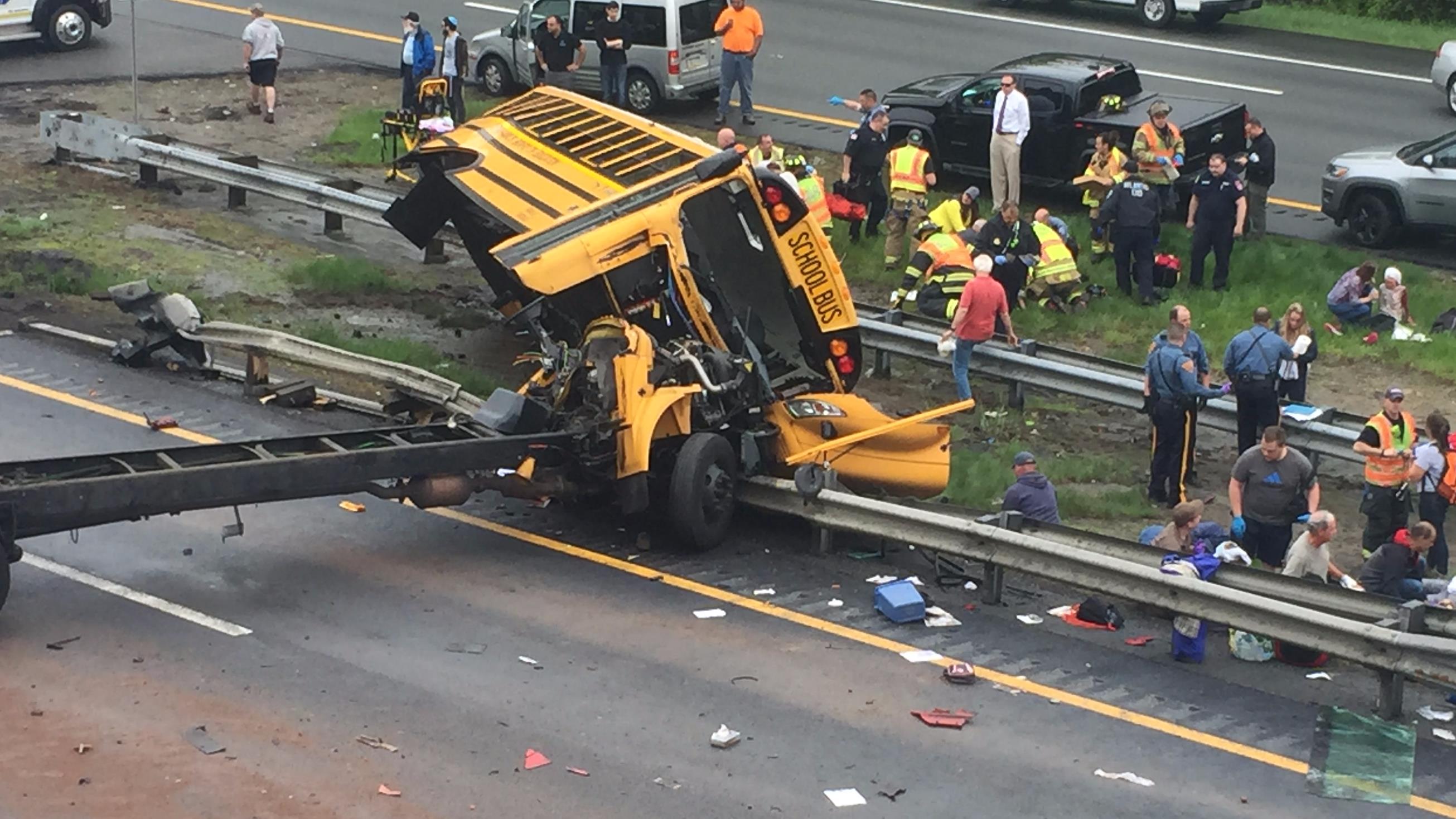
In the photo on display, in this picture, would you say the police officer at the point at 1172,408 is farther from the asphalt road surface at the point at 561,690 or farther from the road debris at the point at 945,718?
the road debris at the point at 945,718

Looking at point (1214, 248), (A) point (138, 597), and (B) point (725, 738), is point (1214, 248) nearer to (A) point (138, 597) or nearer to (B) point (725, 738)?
(B) point (725, 738)

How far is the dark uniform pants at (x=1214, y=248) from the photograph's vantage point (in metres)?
19.1

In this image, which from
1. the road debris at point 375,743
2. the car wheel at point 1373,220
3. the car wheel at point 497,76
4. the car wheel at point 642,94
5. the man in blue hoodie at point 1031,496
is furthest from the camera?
the car wheel at point 497,76

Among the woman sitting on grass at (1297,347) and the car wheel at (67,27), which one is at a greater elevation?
the car wheel at (67,27)

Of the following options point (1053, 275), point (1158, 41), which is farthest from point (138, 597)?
point (1158, 41)

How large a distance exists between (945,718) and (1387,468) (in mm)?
4989

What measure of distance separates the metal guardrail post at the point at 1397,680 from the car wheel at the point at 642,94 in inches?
650

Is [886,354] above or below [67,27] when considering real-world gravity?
below

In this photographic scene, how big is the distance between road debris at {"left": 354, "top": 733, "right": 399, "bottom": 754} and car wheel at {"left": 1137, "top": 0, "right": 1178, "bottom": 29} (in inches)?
931

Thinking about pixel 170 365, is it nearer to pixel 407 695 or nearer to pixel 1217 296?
pixel 407 695

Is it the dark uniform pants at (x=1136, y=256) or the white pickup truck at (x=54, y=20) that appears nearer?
the dark uniform pants at (x=1136, y=256)

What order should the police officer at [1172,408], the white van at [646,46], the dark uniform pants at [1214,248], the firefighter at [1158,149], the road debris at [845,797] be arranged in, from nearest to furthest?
1. the road debris at [845,797]
2. the police officer at [1172,408]
3. the dark uniform pants at [1214,248]
4. the firefighter at [1158,149]
5. the white van at [646,46]

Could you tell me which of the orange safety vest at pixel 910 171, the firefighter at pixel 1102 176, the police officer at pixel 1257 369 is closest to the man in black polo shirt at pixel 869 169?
the orange safety vest at pixel 910 171

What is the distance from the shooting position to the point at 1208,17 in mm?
30609
